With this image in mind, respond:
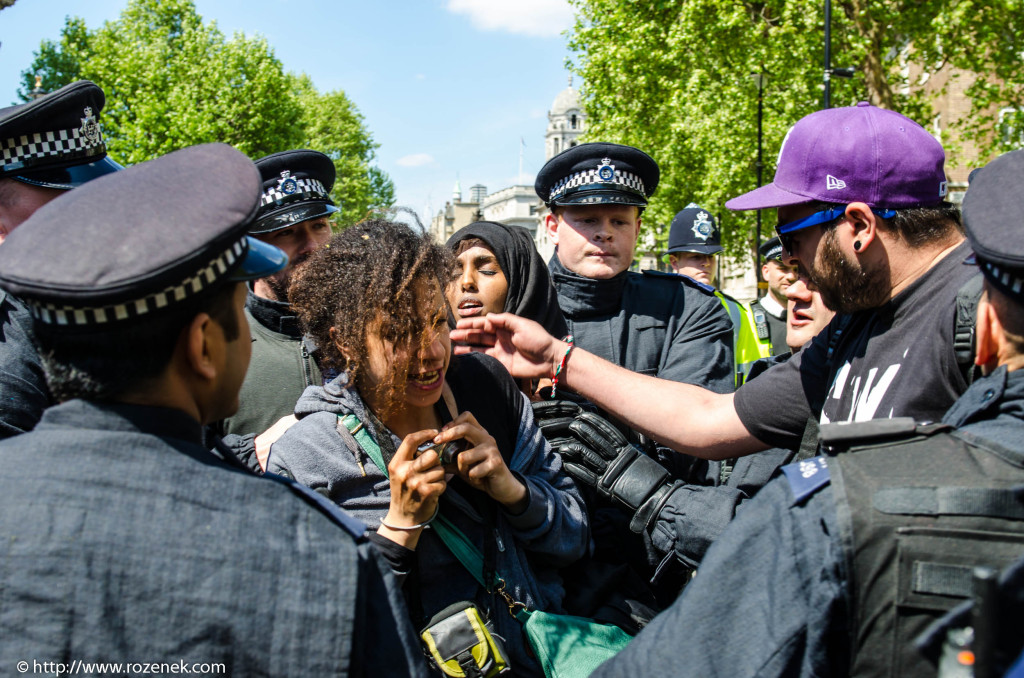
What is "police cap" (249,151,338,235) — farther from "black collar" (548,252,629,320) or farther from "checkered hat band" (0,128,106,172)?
"black collar" (548,252,629,320)

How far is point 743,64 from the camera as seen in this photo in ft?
59.5

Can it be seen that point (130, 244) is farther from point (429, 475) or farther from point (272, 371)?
point (272, 371)

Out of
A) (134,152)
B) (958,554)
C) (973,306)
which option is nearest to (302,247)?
(973,306)

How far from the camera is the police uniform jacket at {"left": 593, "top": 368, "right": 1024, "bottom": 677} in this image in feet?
4.36

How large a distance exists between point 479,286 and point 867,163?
1653mm

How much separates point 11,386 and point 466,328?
1.53 m

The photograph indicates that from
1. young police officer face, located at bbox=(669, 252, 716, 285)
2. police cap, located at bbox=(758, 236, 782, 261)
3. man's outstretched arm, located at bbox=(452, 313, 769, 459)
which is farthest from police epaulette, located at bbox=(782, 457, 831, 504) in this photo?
young police officer face, located at bbox=(669, 252, 716, 285)

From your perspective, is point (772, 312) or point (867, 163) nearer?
point (867, 163)

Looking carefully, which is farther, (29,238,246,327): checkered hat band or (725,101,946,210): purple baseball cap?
(725,101,946,210): purple baseball cap

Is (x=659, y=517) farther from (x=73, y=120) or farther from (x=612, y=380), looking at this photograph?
(x=73, y=120)

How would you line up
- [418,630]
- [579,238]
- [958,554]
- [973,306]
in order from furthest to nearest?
[579,238] < [418,630] < [973,306] < [958,554]

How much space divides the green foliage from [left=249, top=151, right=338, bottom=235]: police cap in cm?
2036

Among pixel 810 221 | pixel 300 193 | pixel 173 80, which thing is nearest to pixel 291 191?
pixel 300 193

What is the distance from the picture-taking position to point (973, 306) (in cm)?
180
